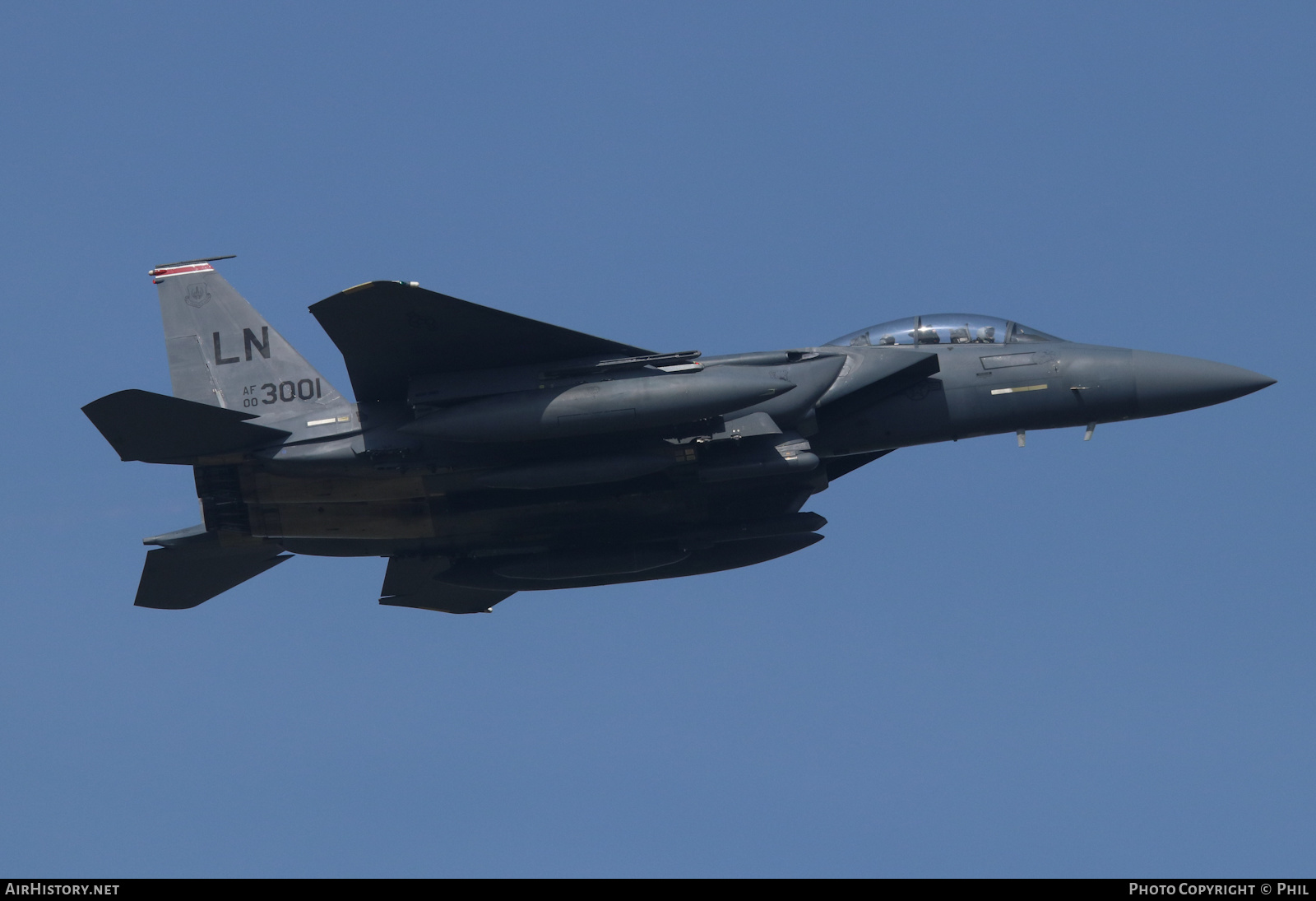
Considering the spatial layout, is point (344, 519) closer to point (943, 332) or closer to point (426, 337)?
point (426, 337)

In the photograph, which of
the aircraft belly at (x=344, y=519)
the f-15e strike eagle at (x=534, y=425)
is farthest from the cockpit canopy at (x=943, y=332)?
the aircraft belly at (x=344, y=519)

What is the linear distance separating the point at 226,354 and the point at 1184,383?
43.3ft

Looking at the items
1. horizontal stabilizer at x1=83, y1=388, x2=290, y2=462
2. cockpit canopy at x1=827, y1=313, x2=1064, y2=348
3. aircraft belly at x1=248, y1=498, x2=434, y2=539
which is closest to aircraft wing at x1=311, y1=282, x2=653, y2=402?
horizontal stabilizer at x1=83, y1=388, x2=290, y2=462

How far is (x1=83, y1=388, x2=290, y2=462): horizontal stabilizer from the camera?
18625mm

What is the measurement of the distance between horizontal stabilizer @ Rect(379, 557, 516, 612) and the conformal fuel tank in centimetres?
373

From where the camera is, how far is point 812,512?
21.0 m

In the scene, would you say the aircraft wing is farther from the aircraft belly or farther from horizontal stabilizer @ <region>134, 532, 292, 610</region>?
horizontal stabilizer @ <region>134, 532, 292, 610</region>

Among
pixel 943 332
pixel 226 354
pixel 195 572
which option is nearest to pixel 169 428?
pixel 226 354

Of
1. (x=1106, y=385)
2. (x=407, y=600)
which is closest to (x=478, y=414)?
(x=407, y=600)

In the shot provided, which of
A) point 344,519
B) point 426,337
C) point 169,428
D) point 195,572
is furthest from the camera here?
point 195,572

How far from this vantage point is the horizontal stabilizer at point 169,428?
61.1ft

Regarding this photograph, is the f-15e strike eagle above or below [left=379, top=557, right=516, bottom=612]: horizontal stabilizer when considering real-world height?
above

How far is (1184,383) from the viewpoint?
20.1 m

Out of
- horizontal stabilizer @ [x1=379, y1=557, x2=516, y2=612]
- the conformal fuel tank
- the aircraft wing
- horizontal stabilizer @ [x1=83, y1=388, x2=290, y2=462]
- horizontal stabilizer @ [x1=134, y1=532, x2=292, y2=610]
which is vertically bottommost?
horizontal stabilizer @ [x1=379, y1=557, x2=516, y2=612]
